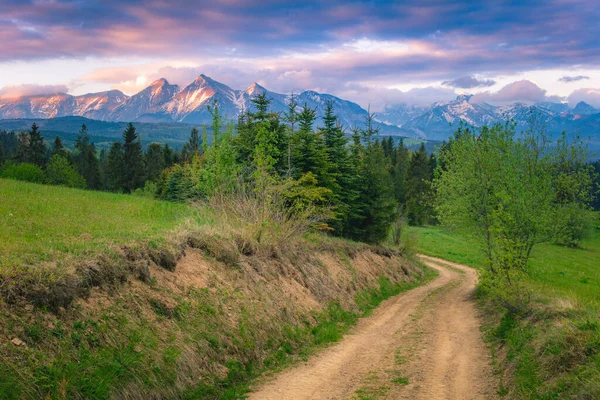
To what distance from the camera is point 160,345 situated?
31.7 ft

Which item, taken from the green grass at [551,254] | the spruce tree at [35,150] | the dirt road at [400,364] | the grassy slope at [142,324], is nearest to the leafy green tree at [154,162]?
the spruce tree at [35,150]

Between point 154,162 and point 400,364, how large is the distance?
8937cm

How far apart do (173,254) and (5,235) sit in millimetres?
4373

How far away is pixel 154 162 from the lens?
307 ft

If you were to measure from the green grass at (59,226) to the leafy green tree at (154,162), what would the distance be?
215ft

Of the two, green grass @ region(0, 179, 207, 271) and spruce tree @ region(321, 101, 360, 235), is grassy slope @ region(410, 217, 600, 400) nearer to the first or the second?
green grass @ region(0, 179, 207, 271)

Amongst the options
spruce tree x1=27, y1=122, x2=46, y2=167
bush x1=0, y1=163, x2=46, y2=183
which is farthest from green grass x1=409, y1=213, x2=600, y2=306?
spruce tree x1=27, y1=122, x2=46, y2=167

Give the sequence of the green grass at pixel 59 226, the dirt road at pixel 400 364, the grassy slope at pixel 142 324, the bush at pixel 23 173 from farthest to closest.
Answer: the bush at pixel 23 173 < the dirt road at pixel 400 364 < the green grass at pixel 59 226 < the grassy slope at pixel 142 324

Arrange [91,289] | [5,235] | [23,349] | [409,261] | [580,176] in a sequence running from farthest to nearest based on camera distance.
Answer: [409,261], [580,176], [5,235], [91,289], [23,349]

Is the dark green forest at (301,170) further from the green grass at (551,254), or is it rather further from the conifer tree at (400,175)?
the conifer tree at (400,175)

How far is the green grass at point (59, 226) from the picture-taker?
9758 mm

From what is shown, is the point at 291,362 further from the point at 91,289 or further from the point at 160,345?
the point at 91,289

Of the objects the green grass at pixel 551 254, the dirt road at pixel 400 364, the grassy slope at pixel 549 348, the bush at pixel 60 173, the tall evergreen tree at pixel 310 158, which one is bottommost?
the green grass at pixel 551 254

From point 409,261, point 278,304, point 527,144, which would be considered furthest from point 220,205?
point 409,261
